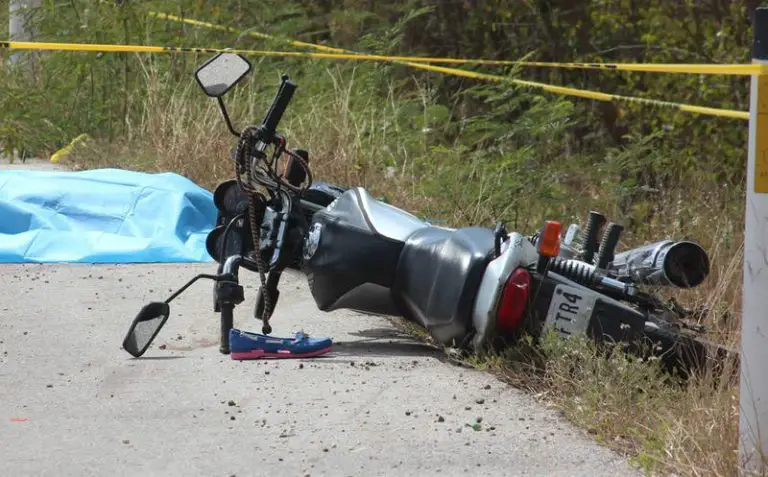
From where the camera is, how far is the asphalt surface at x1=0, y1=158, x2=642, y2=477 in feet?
16.0

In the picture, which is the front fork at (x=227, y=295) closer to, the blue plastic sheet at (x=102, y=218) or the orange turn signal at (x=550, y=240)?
the orange turn signal at (x=550, y=240)

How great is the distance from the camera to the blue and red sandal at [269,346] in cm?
641

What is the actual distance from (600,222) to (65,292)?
3233mm

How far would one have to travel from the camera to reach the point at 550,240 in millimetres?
5816

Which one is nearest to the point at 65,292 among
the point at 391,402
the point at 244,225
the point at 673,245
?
the point at 244,225

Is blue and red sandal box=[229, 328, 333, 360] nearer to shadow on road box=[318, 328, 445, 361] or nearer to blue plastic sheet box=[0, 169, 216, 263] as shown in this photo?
shadow on road box=[318, 328, 445, 361]

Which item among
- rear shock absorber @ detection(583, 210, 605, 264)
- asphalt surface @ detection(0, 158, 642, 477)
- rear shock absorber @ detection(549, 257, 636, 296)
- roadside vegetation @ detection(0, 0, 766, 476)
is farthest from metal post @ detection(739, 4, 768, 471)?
rear shock absorber @ detection(583, 210, 605, 264)

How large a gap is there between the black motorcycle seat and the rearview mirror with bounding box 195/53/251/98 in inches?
41.9

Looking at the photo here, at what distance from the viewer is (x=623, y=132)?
559 inches

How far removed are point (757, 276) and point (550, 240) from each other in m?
1.68

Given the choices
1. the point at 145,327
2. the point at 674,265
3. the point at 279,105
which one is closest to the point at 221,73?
the point at 279,105

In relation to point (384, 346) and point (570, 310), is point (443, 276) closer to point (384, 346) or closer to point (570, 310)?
point (570, 310)

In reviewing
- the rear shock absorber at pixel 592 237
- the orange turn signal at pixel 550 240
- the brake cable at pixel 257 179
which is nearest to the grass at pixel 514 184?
the orange turn signal at pixel 550 240

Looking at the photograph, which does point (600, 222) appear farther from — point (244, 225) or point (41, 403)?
point (41, 403)
